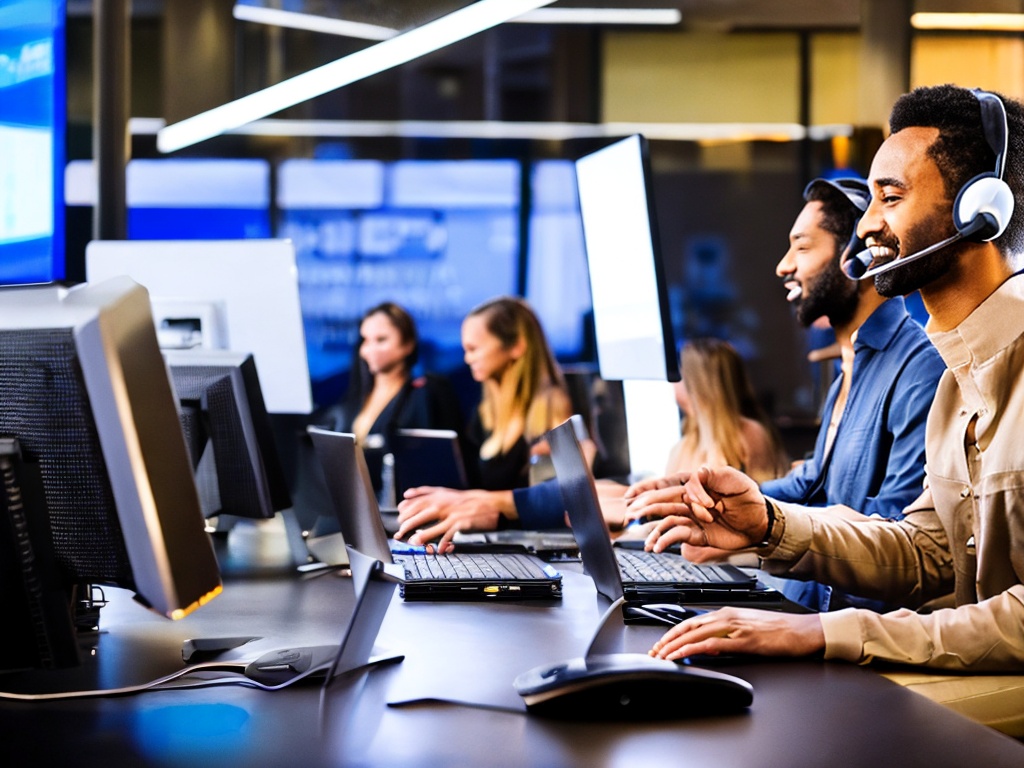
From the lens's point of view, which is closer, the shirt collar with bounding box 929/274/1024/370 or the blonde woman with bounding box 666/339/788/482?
the shirt collar with bounding box 929/274/1024/370

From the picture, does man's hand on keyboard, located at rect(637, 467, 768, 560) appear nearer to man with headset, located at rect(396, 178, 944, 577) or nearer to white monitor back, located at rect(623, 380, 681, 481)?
man with headset, located at rect(396, 178, 944, 577)

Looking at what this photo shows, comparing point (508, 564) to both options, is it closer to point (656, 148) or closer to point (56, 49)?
point (56, 49)

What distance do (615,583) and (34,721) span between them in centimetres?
79

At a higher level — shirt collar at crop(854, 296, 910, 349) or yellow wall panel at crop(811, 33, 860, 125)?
yellow wall panel at crop(811, 33, 860, 125)

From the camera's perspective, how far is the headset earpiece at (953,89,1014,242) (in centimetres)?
164

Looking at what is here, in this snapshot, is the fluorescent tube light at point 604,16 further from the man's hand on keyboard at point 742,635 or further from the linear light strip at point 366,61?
the man's hand on keyboard at point 742,635

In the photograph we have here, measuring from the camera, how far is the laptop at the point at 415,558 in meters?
1.35

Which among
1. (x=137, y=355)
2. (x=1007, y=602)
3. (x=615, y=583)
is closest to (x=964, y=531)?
(x=1007, y=602)

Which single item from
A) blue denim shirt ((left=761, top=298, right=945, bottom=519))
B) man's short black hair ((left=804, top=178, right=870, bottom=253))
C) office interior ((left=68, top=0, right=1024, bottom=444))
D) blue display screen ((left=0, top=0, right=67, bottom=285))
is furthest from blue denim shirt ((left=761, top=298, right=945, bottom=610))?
office interior ((left=68, top=0, right=1024, bottom=444))

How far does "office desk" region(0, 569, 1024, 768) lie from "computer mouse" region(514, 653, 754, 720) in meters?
0.02

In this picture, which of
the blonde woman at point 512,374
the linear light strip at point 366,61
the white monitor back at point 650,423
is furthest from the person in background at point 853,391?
the blonde woman at point 512,374

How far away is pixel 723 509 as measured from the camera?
169 cm

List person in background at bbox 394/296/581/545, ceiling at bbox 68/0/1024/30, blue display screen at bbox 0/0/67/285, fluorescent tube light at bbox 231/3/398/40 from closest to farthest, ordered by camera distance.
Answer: blue display screen at bbox 0/0/67/285 → person in background at bbox 394/296/581/545 → fluorescent tube light at bbox 231/3/398/40 → ceiling at bbox 68/0/1024/30

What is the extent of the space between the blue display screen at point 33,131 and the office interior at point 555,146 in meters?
5.66
